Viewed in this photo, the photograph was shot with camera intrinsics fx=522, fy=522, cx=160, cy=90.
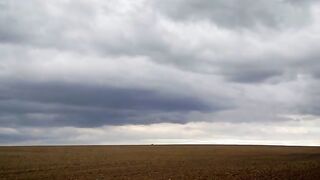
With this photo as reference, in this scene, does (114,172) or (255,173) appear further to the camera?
(114,172)

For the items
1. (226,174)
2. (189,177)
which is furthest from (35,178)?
(226,174)

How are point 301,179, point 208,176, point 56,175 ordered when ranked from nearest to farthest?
point 301,179 → point 208,176 → point 56,175

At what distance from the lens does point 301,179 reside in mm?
38219

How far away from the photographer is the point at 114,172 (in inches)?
1831

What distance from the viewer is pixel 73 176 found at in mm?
42969

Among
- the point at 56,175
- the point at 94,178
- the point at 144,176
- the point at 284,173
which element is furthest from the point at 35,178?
the point at 284,173

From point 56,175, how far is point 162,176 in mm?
9323

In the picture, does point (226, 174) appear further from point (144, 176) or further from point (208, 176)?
point (144, 176)

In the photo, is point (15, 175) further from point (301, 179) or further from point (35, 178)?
point (301, 179)

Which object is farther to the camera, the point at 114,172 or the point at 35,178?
the point at 114,172

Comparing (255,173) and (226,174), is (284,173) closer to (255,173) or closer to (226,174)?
(255,173)

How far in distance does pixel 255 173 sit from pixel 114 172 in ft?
40.7

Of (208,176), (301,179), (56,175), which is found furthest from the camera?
(56,175)

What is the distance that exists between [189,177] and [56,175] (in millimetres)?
11660
